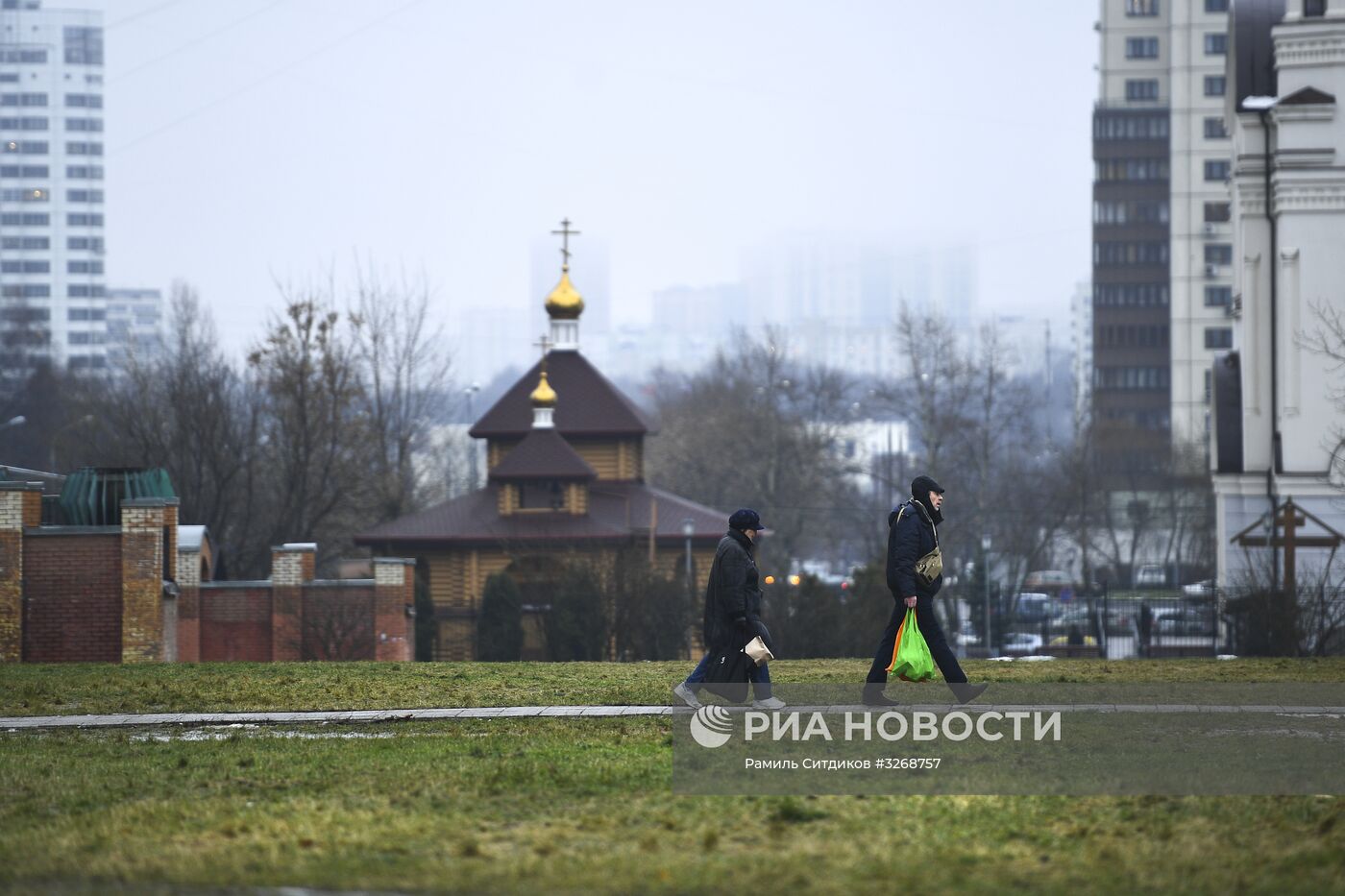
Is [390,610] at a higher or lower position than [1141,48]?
lower

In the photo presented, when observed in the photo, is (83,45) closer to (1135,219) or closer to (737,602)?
(1135,219)

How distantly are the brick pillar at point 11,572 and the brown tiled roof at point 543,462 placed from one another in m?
23.5

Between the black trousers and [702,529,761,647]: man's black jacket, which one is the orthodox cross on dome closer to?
[702,529,761,647]: man's black jacket

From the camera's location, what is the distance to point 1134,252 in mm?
109875

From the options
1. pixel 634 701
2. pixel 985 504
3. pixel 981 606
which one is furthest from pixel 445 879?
pixel 985 504

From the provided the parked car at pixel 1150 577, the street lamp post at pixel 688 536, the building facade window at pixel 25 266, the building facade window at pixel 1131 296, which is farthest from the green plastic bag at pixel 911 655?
the building facade window at pixel 25 266

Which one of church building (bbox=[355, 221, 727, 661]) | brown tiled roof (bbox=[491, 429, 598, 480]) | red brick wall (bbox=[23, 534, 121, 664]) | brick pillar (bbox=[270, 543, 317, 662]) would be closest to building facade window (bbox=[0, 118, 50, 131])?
church building (bbox=[355, 221, 727, 661])

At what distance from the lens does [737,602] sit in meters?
13.5

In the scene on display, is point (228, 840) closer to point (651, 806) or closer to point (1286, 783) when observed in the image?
point (651, 806)

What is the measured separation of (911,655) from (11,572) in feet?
67.4

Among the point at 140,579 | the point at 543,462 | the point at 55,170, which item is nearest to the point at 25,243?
the point at 55,170

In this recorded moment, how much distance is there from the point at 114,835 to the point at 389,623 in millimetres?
28323

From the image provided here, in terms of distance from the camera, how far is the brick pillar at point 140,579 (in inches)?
1185

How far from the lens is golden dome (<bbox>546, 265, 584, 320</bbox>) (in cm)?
5778
